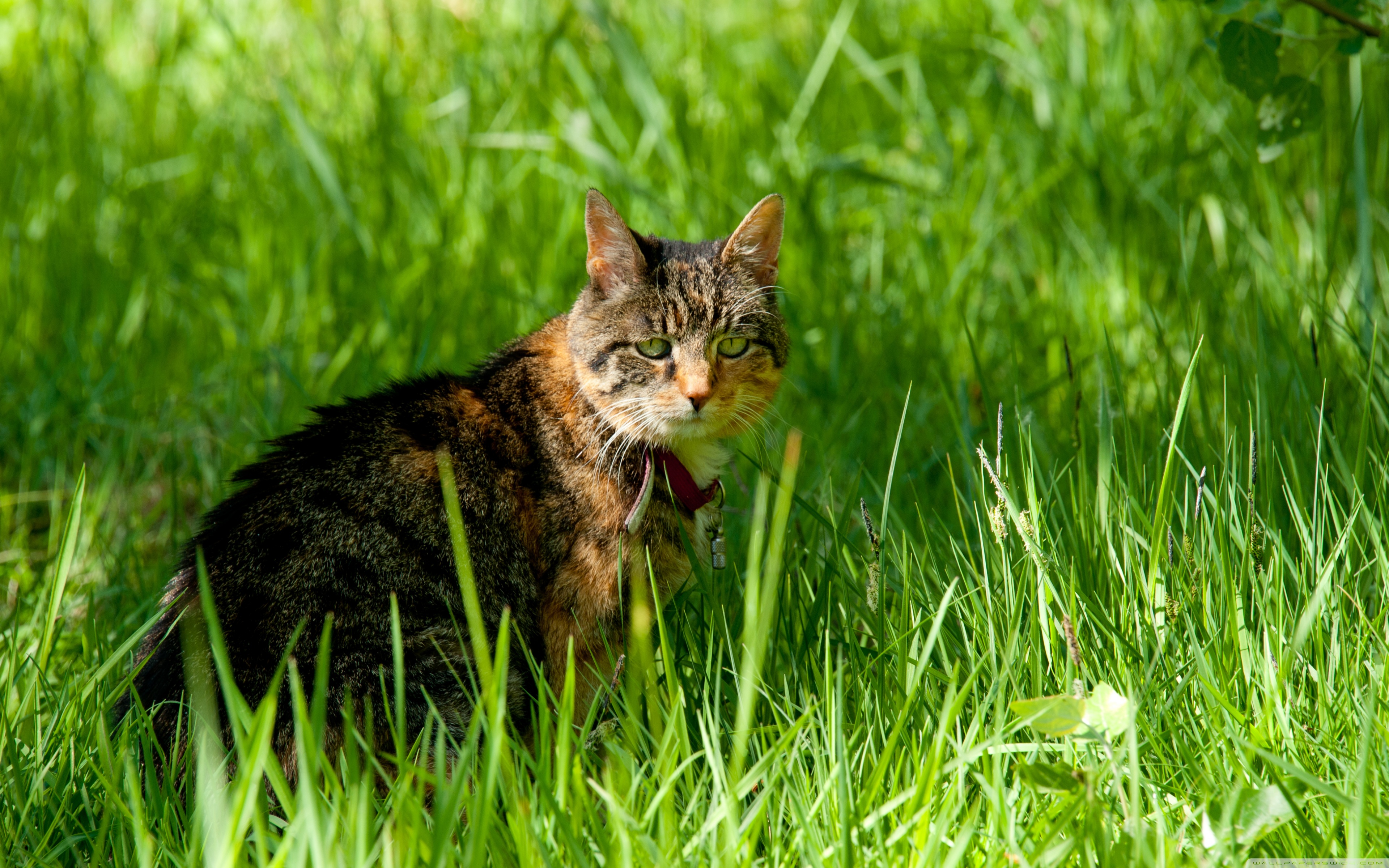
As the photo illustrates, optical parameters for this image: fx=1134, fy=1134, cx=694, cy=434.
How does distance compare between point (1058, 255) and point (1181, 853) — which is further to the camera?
point (1058, 255)

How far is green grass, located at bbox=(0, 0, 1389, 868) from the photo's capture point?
1.70 m

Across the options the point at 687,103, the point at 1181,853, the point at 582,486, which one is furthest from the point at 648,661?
the point at 687,103

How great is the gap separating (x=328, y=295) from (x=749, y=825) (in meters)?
2.82

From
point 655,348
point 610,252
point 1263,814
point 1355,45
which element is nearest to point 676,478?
point 655,348

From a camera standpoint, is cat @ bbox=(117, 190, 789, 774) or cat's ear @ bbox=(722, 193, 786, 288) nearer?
cat @ bbox=(117, 190, 789, 774)

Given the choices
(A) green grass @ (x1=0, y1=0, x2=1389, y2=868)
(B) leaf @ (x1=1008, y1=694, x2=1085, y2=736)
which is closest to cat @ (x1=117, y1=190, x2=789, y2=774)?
(A) green grass @ (x1=0, y1=0, x2=1389, y2=868)

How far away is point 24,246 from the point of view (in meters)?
3.85

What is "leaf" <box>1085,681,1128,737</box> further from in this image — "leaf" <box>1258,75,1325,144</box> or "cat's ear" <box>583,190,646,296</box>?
"leaf" <box>1258,75,1325,144</box>

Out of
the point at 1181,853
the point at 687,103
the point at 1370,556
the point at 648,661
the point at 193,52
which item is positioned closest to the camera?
the point at 1181,853

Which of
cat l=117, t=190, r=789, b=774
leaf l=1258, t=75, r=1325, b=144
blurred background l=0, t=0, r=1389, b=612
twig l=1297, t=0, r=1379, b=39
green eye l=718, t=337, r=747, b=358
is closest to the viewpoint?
cat l=117, t=190, r=789, b=774

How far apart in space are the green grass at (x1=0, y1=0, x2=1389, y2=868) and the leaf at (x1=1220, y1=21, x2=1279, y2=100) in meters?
0.14

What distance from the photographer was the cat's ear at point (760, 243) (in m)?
2.72

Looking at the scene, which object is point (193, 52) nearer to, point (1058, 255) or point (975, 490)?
point (1058, 255)

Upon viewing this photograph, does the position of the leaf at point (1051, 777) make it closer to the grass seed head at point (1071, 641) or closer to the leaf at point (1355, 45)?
the grass seed head at point (1071, 641)
